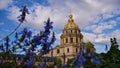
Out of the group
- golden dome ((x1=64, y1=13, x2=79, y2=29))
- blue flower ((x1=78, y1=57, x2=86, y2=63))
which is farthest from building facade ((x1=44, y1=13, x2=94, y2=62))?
blue flower ((x1=78, y1=57, x2=86, y2=63))

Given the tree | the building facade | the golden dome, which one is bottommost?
the tree

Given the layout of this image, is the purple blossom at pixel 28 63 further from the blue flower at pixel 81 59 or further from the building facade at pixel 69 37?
the building facade at pixel 69 37

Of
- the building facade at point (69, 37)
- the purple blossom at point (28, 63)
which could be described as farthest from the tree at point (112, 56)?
the building facade at point (69, 37)

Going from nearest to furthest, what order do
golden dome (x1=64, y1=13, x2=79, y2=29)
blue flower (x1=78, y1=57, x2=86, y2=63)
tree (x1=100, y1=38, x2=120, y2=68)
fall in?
blue flower (x1=78, y1=57, x2=86, y2=63) < tree (x1=100, y1=38, x2=120, y2=68) < golden dome (x1=64, y1=13, x2=79, y2=29)

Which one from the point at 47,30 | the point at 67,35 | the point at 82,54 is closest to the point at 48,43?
the point at 47,30

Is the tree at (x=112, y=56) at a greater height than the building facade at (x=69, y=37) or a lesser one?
lesser

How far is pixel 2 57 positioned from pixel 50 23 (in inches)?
33.3

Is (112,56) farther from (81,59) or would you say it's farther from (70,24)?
(70,24)

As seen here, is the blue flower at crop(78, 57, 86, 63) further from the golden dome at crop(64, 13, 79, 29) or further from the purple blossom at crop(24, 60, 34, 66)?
the golden dome at crop(64, 13, 79, 29)

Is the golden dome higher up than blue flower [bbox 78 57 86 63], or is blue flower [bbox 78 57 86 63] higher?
the golden dome

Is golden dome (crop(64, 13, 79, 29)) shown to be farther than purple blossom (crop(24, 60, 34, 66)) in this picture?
Yes

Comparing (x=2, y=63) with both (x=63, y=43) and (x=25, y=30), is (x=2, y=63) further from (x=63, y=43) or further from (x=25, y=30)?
(x=63, y=43)

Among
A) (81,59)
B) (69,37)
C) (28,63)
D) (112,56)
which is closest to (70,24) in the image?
(69,37)

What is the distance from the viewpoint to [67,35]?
94.5m
